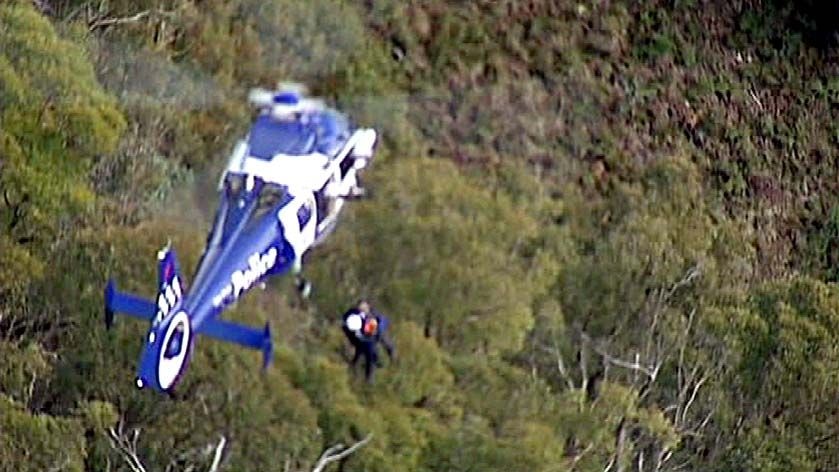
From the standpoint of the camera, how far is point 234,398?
4.11m

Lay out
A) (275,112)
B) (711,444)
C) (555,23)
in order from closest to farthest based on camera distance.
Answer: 1. (275,112)
2. (711,444)
3. (555,23)

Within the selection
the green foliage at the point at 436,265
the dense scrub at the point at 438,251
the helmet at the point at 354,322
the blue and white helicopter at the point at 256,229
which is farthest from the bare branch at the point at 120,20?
the helmet at the point at 354,322

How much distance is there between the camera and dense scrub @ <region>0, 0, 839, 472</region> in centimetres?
415

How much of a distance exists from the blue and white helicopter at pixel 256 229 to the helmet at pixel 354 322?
147 mm

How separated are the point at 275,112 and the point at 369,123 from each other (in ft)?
1.02

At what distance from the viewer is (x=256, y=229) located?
397 cm

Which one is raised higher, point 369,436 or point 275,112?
point 275,112

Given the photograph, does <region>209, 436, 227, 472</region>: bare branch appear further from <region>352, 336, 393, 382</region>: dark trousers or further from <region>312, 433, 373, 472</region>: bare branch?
<region>352, 336, 393, 382</region>: dark trousers

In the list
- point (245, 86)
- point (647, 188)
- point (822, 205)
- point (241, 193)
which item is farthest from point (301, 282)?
point (822, 205)

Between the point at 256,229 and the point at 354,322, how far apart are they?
1.35 ft

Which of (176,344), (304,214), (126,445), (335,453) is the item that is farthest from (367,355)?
(126,445)

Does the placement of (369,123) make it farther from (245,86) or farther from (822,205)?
(822,205)

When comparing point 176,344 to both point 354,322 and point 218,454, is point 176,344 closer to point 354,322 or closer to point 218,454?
point 218,454

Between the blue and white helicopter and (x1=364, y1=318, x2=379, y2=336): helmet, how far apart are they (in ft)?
0.61
